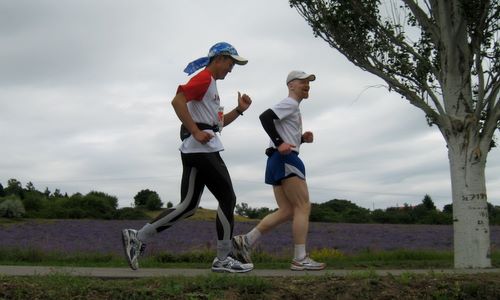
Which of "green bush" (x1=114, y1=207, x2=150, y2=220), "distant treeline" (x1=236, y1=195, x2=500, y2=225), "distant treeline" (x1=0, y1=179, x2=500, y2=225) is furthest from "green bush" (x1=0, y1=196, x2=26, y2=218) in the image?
"distant treeline" (x1=236, y1=195, x2=500, y2=225)

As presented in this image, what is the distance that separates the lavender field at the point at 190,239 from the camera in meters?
13.8

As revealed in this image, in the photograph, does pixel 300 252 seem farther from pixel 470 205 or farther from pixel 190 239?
pixel 190 239

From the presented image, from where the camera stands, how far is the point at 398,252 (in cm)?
1334

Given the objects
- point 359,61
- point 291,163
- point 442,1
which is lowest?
point 291,163

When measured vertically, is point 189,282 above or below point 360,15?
below

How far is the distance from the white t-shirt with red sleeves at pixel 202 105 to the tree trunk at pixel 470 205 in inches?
168

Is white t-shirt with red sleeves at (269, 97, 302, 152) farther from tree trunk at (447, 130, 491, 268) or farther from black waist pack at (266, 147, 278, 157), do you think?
tree trunk at (447, 130, 491, 268)

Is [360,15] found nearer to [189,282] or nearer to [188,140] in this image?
[188,140]

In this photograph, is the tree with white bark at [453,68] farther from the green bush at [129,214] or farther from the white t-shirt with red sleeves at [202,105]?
the green bush at [129,214]

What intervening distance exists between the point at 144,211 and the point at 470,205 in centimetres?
2273

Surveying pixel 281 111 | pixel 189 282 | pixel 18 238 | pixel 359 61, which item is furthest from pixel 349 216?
pixel 189 282

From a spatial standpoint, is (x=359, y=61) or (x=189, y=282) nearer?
(x=189, y=282)

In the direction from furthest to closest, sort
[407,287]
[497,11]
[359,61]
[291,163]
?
[359,61] < [497,11] < [291,163] < [407,287]

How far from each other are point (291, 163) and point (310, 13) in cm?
447
